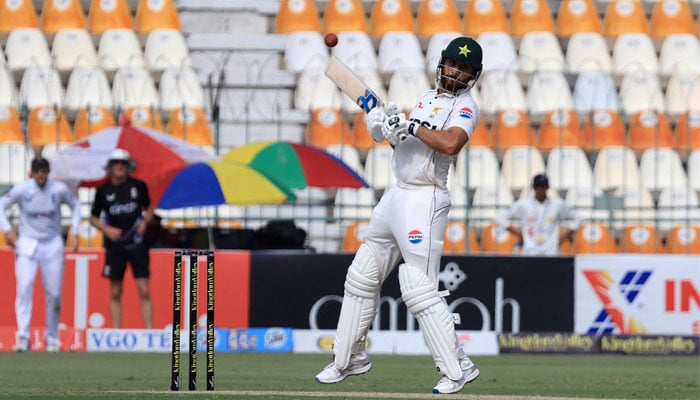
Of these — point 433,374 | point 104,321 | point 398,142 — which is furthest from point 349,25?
point 398,142

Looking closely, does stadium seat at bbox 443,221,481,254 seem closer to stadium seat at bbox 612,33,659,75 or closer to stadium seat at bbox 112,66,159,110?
stadium seat at bbox 112,66,159,110

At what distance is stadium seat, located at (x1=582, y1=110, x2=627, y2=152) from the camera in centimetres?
1767

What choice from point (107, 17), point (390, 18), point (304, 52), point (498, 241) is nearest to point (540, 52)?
point (390, 18)

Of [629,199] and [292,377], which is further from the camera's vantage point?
[629,199]

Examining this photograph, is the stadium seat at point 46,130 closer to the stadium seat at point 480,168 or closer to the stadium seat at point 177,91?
the stadium seat at point 177,91

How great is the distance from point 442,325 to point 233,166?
7674 mm

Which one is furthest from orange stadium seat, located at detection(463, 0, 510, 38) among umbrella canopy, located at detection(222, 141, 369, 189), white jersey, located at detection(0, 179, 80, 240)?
white jersey, located at detection(0, 179, 80, 240)

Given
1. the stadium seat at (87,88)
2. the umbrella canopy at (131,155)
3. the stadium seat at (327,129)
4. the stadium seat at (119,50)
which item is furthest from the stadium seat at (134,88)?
the umbrella canopy at (131,155)

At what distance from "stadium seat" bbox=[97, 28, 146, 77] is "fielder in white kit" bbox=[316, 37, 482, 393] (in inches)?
442

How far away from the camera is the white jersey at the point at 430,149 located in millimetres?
7301

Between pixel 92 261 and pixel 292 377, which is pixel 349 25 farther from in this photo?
pixel 292 377

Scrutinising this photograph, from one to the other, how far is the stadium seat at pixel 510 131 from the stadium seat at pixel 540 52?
141 cm

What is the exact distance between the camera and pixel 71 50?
18.6 meters

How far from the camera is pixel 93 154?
14.6 m
